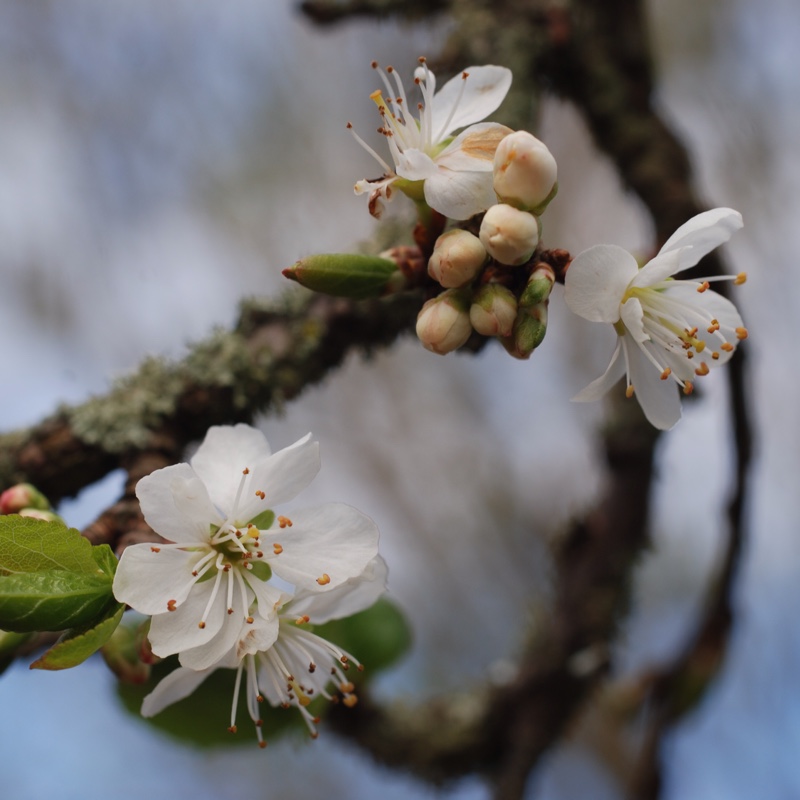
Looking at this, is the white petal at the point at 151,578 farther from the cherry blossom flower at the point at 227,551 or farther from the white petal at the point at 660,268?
the white petal at the point at 660,268

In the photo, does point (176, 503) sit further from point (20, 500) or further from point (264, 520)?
point (20, 500)

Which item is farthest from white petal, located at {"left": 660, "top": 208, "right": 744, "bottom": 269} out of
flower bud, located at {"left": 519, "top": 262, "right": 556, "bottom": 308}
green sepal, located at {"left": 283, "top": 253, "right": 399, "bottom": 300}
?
green sepal, located at {"left": 283, "top": 253, "right": 399, "bottom": 300}

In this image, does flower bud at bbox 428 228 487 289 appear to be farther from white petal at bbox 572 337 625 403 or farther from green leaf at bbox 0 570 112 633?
green leaf at bbox 0 570 112 633

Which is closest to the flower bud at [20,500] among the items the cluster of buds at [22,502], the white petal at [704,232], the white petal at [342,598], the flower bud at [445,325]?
the cluster of buds at [22,502]

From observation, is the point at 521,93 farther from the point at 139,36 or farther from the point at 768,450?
the point at 768,450

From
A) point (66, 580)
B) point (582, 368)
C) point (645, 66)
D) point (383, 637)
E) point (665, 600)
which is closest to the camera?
point (66, 580)

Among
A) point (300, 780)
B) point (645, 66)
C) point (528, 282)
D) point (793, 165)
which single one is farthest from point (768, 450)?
point (528, 282)
